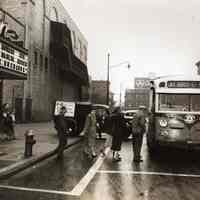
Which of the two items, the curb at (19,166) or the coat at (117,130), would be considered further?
the coat at (117,130)

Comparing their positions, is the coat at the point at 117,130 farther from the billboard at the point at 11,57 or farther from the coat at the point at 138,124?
the billboard at the point at 11,57

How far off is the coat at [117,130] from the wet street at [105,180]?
0.56 meters

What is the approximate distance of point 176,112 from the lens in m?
12.9

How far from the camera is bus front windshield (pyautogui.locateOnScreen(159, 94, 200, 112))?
1309 centimetres

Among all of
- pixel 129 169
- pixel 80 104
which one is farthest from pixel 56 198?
pixel 80 104

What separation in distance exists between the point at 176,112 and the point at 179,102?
1.66 feet

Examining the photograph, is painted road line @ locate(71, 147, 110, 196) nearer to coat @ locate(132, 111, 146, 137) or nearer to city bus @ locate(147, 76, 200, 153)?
coat @ locate(132, 111, 146, 137)

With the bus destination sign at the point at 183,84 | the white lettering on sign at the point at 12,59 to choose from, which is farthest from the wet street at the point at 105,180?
the white lettering on sign at the point at 12,59

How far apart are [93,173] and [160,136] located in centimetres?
349

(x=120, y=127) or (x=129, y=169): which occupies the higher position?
(x=120, y=127)

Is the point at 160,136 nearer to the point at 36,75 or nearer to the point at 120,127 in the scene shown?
the point at 120,127

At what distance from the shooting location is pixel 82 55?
217 ft

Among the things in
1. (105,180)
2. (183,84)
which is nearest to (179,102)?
(183,84)

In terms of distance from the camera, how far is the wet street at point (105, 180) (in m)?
7.66
